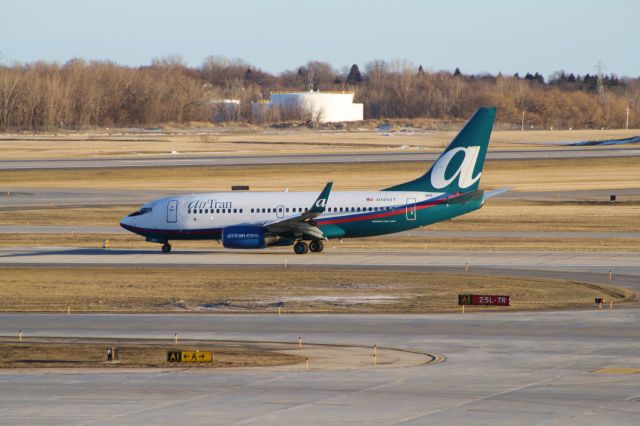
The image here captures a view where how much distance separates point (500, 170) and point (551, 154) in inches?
937

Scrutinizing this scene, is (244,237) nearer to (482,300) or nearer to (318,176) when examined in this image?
(482,300)

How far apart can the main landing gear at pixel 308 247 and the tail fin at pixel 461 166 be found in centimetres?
553

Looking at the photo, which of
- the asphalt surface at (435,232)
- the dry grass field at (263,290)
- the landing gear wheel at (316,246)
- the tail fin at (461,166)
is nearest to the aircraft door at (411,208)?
the tail fin at (461,166)

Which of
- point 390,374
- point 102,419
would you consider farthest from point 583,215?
point 102,419

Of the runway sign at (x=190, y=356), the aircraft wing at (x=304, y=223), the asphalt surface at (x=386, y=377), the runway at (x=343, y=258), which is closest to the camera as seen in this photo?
the asphalt surface at (x=386, y=377)

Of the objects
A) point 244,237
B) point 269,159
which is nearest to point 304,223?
point 244,237

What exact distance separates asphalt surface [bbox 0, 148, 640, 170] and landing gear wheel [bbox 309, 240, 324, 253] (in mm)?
64097

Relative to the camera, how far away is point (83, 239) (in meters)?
70.8

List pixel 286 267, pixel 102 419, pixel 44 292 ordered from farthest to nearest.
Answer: pixel 286 267, pixel 44 292, pixel 102 419

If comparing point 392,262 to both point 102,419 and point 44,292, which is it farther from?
point 102,419

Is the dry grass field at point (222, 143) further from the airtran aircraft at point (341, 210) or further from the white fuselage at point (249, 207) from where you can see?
the airtran aircraft at point (341, 210)

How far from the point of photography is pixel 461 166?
6353 centimetres

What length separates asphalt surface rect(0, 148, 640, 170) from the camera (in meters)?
130

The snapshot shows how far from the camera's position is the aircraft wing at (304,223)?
61812 millimetres
